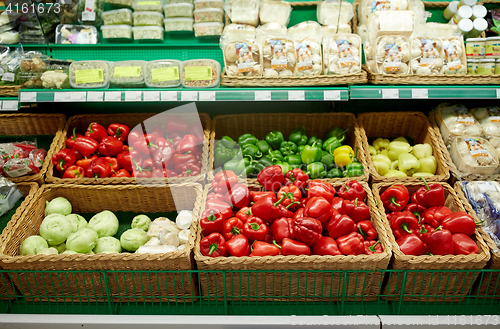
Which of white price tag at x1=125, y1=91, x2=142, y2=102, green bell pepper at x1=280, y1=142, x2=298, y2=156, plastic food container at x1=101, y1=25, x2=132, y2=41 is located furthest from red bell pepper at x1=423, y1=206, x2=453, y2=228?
Answer: plastic food container at x1=101, y1=25, x2=132, y2=41

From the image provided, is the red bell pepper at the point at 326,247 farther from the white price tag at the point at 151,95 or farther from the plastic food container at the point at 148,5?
the plastic food container at the point at 148,5

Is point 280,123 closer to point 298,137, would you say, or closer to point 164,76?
point 298,137

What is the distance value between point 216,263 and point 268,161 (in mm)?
1000

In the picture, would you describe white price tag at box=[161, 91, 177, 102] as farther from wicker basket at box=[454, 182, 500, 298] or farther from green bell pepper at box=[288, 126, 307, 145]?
wicker basket at box=[454, 182, 500, 298]

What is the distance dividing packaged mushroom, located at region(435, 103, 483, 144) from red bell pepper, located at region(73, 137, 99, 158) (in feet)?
9.02

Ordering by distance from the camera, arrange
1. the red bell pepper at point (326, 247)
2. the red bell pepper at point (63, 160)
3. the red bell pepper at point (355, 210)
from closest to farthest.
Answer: the red bell pepper at point (326, 247), the red bell pepper at point (355, 210), the red bell pepper at point (63, 160)

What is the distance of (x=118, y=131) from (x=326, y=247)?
6.16 ft

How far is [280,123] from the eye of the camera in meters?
2.94

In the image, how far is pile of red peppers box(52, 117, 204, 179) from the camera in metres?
2.51

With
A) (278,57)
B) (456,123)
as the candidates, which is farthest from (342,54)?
(456,123)

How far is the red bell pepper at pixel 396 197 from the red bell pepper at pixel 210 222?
1.11 meters

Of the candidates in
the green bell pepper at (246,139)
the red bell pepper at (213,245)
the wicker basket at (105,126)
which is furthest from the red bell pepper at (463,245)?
the wicker basket at (105,126)

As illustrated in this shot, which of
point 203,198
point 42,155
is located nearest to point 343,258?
point 203,198

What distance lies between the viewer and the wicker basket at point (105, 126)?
7.84 feet
